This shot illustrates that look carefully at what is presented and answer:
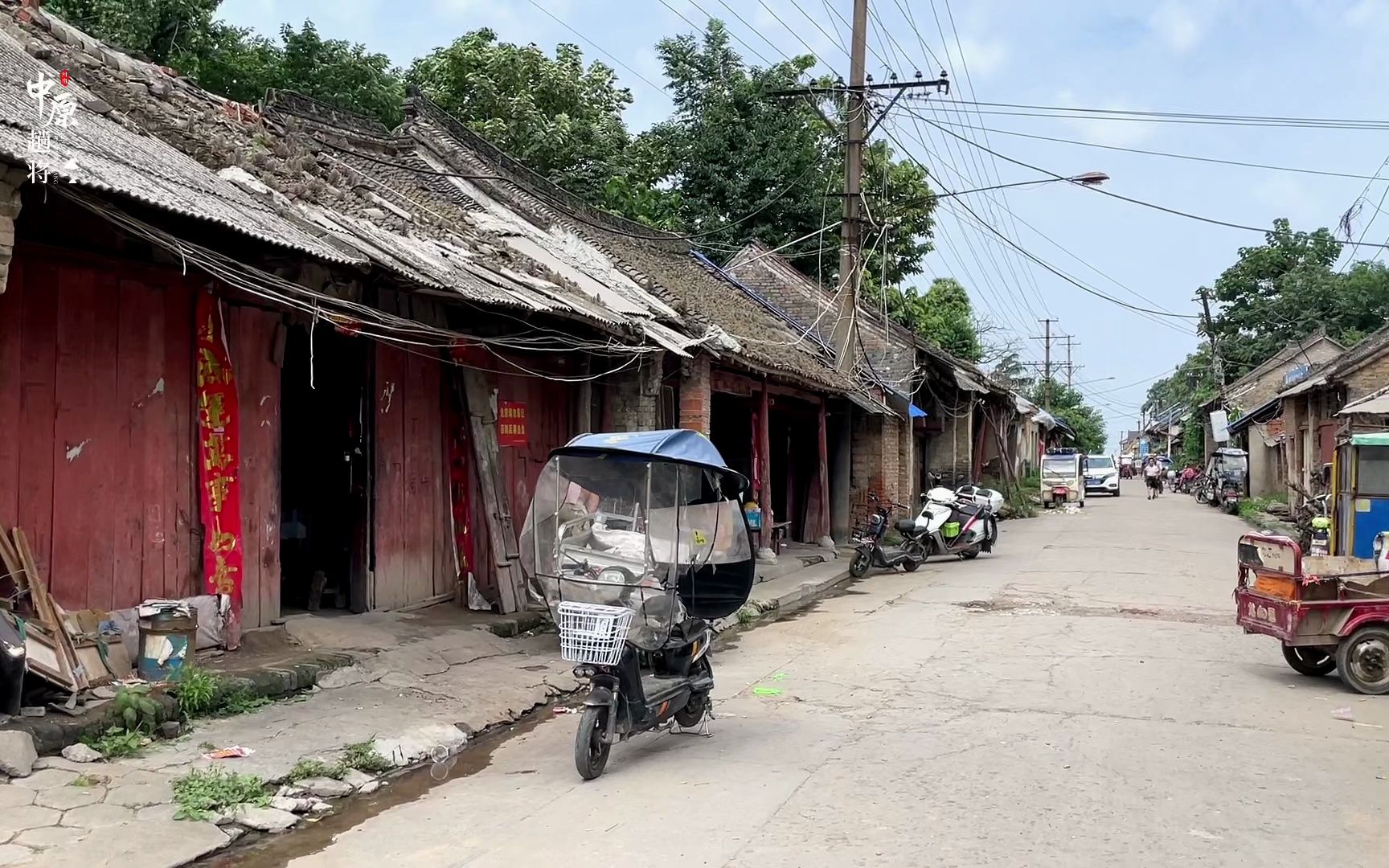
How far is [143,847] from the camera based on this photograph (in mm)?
4625

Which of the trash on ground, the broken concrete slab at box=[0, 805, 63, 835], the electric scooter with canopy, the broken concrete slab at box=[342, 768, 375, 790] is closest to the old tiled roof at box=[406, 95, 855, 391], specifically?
the electric scooter with canopy

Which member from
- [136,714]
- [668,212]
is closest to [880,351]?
[668,212]

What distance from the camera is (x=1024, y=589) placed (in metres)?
14.0

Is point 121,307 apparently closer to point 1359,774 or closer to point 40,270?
point 40,270

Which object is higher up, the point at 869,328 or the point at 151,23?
the point at 151,23

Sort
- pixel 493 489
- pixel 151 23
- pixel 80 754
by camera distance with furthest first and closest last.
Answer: pixel 151 23
pixel 493 489
pixel 80 754

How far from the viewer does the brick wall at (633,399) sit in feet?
42.0

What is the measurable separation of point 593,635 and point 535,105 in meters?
22.0

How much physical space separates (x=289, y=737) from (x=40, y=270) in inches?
130

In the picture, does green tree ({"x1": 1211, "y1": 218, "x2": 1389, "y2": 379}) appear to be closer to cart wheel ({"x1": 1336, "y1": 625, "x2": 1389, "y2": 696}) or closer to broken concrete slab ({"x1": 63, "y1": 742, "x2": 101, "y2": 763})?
cart wheel ({"x1": 1336, "y1": 625, "x2": 1389, "y2": 696})

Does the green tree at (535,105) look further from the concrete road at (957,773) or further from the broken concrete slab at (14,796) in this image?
the broken concrete slab at (14,796)

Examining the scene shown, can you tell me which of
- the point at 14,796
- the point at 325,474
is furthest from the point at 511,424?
the point at 14,796

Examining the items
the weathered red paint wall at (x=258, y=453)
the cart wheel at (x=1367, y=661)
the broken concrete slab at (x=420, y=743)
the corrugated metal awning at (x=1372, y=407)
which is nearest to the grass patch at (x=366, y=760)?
the broken concrete slab at (x=420, y=743)

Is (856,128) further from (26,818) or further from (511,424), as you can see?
(26,818)
